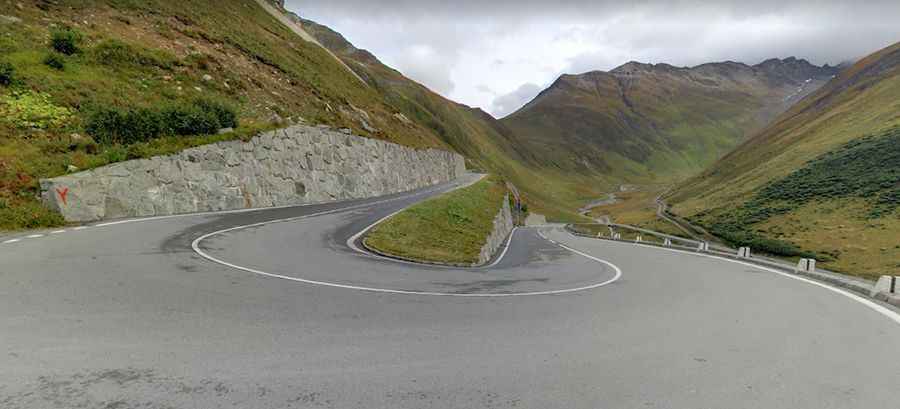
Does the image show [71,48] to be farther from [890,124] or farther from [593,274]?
[890,124]

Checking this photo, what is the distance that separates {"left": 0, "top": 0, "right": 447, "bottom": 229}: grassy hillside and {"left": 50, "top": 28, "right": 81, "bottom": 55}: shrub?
0.17ft

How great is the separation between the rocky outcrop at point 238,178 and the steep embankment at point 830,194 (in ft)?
145

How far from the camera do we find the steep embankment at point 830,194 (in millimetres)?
42281

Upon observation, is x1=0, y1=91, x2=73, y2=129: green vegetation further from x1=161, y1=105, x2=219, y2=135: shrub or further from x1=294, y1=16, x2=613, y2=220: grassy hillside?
x1=294, y1=16, x2=613, y2=220: grassy hillside

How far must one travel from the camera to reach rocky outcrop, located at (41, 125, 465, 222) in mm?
15625

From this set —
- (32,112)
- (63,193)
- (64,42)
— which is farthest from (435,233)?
(64,42)

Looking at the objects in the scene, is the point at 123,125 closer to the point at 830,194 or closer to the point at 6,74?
the point at 6,74

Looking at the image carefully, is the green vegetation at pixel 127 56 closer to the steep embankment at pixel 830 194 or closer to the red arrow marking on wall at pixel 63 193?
the red arrow marking on wall at pixel 63 193

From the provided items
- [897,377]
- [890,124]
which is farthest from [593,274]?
[890,124]

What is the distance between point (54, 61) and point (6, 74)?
3.70 m

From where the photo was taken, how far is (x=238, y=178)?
23.4 meters

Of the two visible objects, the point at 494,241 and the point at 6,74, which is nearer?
the point at 6,74

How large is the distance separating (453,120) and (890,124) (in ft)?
327

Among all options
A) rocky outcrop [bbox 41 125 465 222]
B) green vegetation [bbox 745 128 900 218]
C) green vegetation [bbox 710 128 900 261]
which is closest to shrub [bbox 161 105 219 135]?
rocky outcrop [bbox 41 125 465 222]
